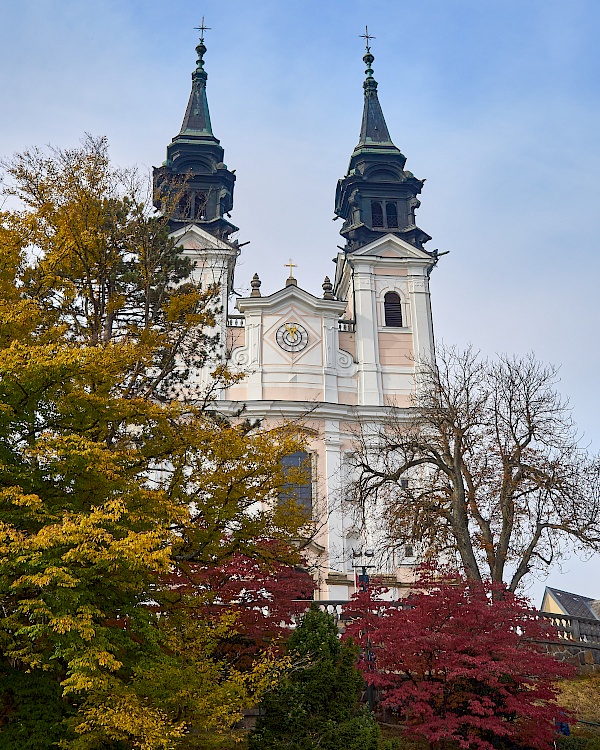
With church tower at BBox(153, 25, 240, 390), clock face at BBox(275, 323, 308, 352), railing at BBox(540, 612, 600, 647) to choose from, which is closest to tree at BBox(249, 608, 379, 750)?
railing at BBox(540, 612, 600, 647)

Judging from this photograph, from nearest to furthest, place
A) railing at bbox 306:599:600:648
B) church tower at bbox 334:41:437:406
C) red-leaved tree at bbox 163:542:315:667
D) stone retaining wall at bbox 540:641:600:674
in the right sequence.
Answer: red-leaved tree at bbox 163:542:315:667, stone retaining wall at bbox 540:641:600:674, railing at bbox 306:599:600:648, church tower at bbox 334:41:437:406

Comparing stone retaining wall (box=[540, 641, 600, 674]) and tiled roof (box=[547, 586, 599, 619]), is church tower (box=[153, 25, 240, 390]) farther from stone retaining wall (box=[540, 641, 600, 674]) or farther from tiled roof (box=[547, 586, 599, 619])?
tiled roof (box=[547, 586, 599, 619])

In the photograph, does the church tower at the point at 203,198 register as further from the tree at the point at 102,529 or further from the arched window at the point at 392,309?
the tree at the point at 102,529

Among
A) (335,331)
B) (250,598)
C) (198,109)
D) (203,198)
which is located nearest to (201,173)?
(203,198)

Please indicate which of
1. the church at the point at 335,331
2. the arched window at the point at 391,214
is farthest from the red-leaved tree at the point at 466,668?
the arched window at the point at 391,214

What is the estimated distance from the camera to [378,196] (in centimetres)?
3844

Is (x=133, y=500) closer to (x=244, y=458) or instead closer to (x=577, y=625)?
(x=244, y=458)

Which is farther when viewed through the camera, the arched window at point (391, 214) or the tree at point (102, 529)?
the arched window at point (391, 214)

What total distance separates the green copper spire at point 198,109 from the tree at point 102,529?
28.5 metres

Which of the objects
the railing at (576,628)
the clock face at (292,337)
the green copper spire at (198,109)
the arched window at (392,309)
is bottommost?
the railing at (576,628)

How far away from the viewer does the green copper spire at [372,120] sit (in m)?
41.5

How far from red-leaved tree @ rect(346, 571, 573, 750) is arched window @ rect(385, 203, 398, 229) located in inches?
1029

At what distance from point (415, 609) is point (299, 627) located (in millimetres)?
2269

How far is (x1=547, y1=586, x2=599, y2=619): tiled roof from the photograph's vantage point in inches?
1540
